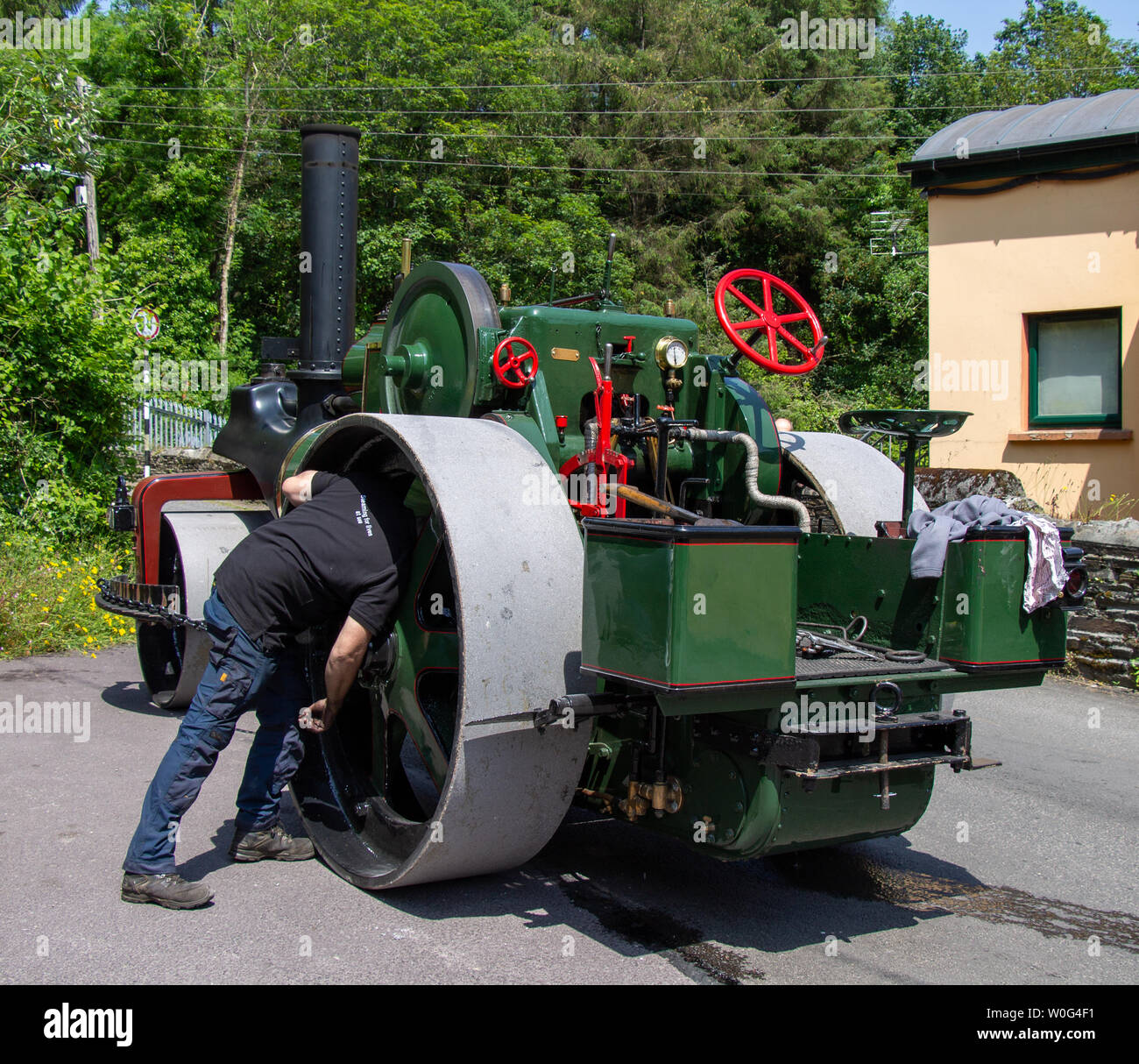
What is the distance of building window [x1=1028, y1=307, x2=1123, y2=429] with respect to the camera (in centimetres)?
1185

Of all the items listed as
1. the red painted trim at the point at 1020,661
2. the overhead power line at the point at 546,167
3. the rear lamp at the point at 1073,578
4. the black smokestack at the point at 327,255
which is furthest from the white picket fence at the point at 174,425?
the rear lamp at the point at 1073,578

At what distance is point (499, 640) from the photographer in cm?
354

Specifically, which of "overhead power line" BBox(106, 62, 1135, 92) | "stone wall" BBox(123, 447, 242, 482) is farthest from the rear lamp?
"overhead power line" BBox(106, 62, 1135, 92)

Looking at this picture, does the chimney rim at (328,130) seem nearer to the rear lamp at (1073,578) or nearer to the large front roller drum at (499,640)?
the large front roller drum at (499,640)

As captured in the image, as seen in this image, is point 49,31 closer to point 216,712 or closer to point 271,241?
point 271,241

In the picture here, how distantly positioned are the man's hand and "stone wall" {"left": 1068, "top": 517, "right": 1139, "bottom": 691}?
6.04m

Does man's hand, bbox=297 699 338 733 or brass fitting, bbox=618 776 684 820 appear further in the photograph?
man's hand, bbox=297 699 338 733

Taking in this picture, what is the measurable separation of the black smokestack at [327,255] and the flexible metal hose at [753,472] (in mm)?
2636

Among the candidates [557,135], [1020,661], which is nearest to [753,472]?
[1020,661]

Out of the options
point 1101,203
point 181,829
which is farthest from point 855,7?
point 181,829

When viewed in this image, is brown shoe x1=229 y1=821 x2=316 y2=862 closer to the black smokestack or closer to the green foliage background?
the black smokestack

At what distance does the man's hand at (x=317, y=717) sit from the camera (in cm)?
439

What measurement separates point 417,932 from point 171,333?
20.6 metres

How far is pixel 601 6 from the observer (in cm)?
2952
